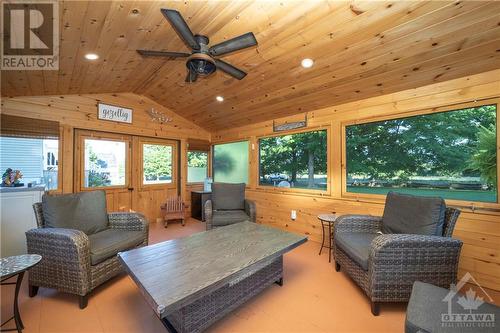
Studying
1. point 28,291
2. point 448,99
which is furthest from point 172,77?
point 448,99

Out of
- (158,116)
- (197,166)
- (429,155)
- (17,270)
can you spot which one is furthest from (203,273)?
(197,166)

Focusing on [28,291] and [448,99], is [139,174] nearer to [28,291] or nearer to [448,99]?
[28,291]

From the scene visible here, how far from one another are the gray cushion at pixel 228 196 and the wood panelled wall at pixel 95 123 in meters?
1.55

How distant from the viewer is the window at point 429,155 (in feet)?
7.37

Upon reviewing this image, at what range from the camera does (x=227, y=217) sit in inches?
132

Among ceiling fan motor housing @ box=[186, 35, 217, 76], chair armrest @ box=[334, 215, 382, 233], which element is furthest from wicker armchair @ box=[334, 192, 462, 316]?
ceiling fan motor housing @ box=[186, 35, 217, 76]

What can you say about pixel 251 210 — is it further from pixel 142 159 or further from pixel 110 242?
pixel 142 159

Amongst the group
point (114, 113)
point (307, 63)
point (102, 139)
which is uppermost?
point (307, 63)

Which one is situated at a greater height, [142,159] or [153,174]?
[142,159]

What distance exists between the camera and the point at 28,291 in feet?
6.68

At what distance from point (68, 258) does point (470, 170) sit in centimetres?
401

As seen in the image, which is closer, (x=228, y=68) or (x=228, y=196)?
(x=228, y=68)

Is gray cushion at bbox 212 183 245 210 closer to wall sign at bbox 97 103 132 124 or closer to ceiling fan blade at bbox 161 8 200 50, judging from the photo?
wall sign at bbox 97 103 132 124

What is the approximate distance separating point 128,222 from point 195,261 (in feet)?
4.52
